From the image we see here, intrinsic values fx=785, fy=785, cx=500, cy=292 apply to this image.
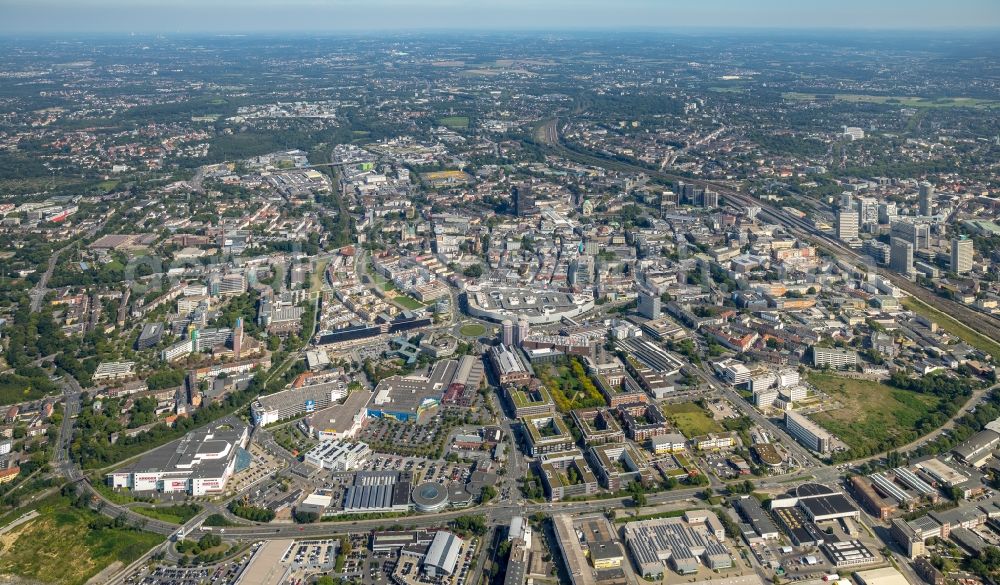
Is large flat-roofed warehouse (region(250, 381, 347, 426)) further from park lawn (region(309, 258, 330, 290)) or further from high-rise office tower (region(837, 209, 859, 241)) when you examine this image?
high-rise office tower (region(837, 209, 859, 241))

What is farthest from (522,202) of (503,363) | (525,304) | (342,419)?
(342,419)

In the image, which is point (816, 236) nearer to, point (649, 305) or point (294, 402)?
point (649, 305)

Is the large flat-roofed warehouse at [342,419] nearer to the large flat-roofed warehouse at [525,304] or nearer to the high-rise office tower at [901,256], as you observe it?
the large flat-roofed warehouse at [525,304]

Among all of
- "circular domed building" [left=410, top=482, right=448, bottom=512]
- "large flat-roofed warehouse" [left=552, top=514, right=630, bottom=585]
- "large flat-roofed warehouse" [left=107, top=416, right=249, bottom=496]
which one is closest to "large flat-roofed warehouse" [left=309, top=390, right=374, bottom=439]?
"large flat-roofed warehouse" [left=107, top=416, right=249, bottom=496]

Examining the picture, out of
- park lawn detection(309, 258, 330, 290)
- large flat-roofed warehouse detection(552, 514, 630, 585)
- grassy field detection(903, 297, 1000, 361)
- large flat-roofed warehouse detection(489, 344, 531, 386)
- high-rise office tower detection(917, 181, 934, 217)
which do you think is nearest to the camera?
large flat-roofed warehouse detection(552, 514, 630, 585)

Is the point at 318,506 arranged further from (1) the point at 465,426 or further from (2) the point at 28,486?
(2) the point at 28,486

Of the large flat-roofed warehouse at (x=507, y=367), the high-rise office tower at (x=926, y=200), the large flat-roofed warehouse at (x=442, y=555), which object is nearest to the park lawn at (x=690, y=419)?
A: the large flat-roofed warehouse at (x=507, y=367)
